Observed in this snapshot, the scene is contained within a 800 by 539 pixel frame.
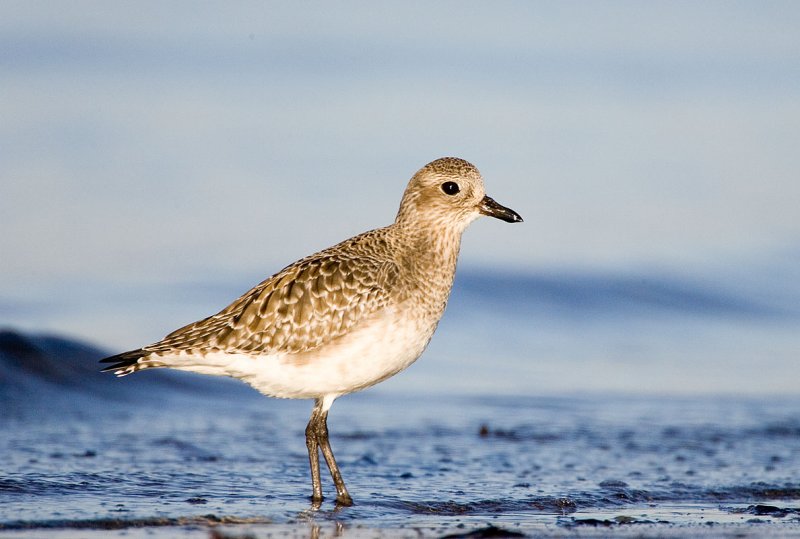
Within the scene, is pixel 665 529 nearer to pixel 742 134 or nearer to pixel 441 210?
pixel 441 210

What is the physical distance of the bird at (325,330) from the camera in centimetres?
840

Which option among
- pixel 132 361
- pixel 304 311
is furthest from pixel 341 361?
pixel 132 361

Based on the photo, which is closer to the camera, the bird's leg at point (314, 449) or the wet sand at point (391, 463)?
the wet sand at point (391, 463)

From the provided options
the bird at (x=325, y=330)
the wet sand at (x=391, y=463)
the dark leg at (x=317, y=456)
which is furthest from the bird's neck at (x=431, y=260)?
the wet sand at (x=391, y=463)

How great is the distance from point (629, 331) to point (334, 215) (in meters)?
4.28

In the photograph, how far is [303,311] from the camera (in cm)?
856

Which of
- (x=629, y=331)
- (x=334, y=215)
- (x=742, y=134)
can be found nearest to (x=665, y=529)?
(x=629, y=331)

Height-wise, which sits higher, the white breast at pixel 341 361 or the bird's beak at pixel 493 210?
the bird's beak at pixel 493 210

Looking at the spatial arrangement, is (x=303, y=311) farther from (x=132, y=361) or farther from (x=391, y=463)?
(x=391, y=463)

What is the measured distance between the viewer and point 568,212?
19.6 m

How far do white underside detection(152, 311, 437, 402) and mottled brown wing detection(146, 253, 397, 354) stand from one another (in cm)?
7

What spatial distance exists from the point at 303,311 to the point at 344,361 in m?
0.46

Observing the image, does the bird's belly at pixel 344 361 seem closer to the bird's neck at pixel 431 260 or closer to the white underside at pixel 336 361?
the white underside at pixel 336 361

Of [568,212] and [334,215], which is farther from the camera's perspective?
[568,212]
